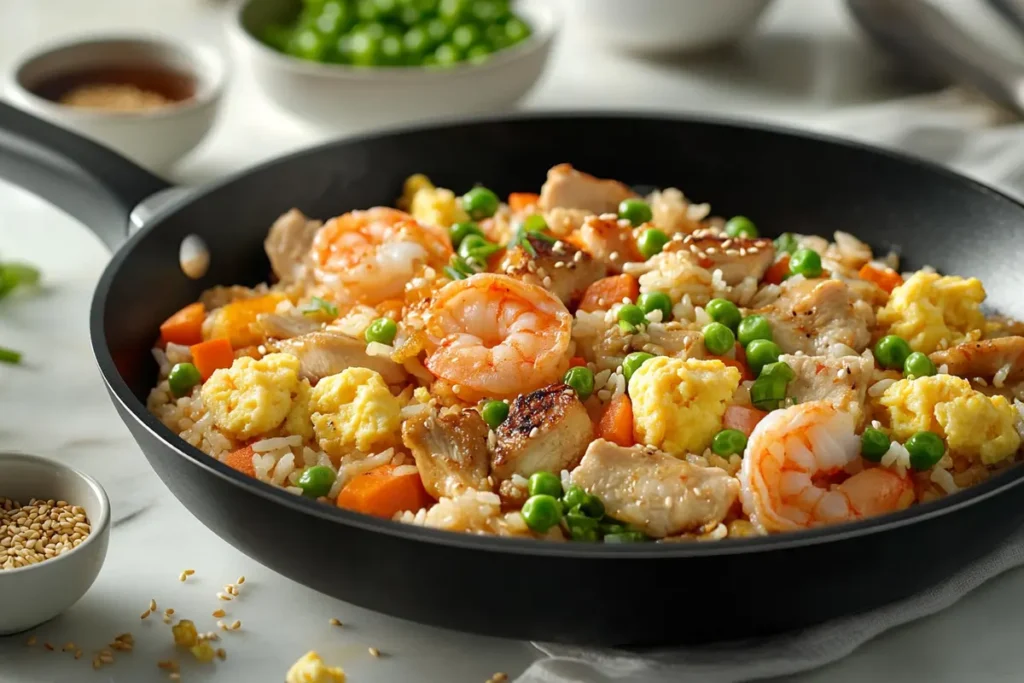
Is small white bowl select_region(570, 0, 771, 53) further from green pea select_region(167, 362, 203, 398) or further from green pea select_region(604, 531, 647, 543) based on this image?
green pea select_region(604, 531, 647, 543)

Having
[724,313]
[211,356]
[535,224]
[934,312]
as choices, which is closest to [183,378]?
[211,356]

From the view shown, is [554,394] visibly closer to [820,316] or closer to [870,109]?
[820,316]

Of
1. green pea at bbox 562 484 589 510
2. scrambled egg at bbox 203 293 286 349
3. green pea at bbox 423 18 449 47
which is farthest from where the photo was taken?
green pea at bbox 423 18 449 47

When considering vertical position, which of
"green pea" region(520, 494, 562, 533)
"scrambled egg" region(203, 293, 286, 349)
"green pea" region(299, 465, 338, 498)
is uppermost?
"green pea" region(520, 494, 562, 533)

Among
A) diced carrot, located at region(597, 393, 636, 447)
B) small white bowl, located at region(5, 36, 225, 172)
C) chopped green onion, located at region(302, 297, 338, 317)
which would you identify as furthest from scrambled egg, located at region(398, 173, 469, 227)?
small white bowl, located at region(5, 36, 225, 172)

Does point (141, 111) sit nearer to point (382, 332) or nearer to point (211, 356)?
point (211, 356)
